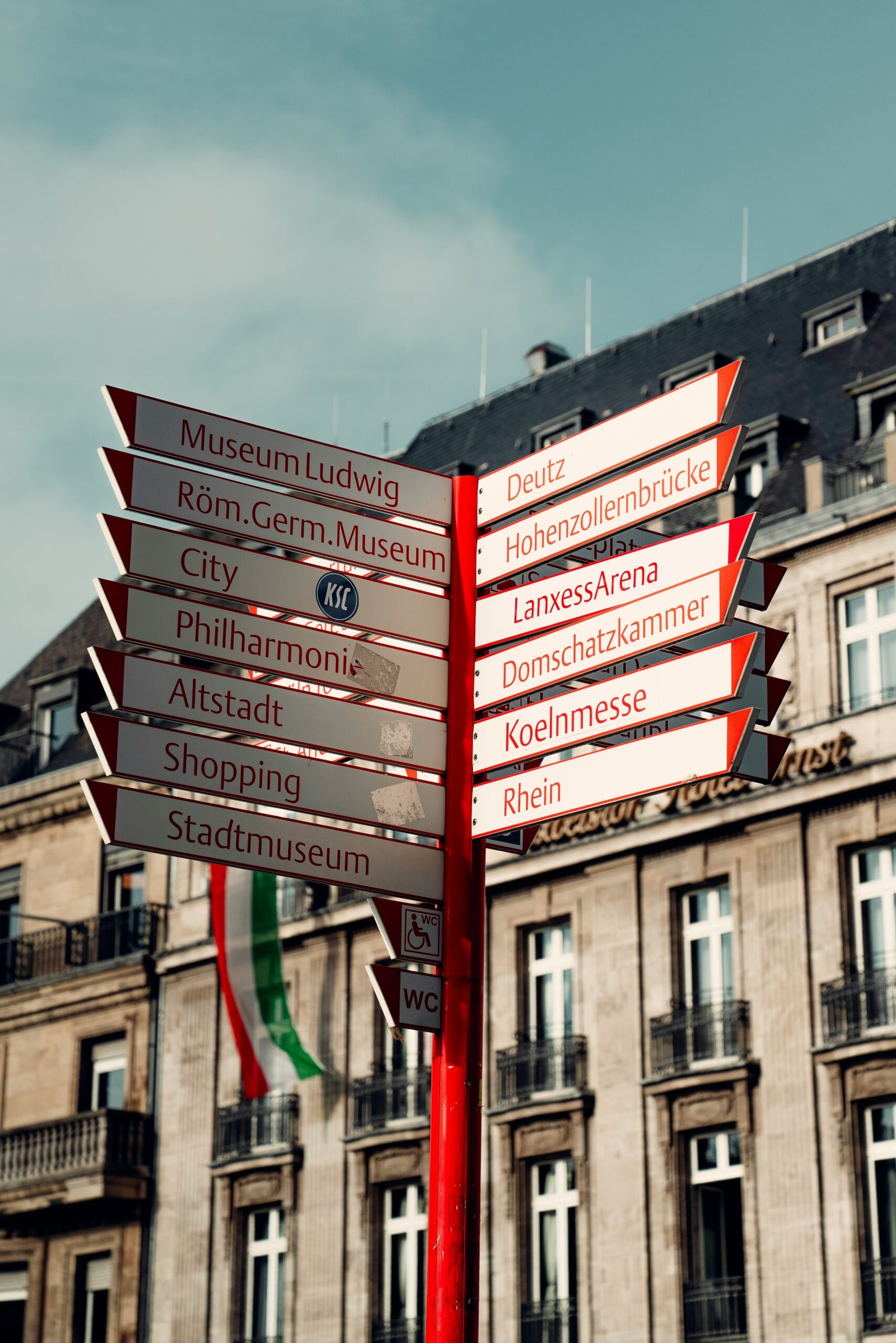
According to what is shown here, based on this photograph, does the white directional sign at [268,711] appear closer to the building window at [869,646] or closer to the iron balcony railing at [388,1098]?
the building window at [869,646]

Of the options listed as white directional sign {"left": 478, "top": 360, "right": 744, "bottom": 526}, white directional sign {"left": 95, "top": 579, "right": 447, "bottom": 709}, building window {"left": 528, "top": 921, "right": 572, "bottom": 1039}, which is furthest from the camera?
building window {"left": 528, "top": 921, "right": 572, "bottom": 1039}

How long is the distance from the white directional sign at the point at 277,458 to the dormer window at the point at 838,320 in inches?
1136

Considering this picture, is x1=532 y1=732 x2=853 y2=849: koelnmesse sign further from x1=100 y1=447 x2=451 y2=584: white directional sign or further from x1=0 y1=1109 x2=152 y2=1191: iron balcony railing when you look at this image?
x1=100 y1=447 x2=451 y2=584: white directional sign

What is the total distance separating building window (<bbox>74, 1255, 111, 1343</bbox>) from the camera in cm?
3919

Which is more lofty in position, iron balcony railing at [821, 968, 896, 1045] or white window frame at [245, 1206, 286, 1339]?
iron balcony railing at [821, 968, 896, 1045]

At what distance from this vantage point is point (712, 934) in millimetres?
31172

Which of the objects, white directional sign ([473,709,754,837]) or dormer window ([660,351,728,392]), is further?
dormer window ([660,351,728,392])

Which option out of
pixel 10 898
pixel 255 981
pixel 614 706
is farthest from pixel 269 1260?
pixel 614 706

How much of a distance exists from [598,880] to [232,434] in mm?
23083

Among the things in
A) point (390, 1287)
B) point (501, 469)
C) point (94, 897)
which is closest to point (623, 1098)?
point (390, 1287)

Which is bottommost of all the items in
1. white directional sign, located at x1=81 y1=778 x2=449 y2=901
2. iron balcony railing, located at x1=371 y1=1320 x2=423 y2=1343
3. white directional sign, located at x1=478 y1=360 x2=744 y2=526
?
iron balcony railing, located at x1=371 y1=1320 x2=423 y2=1343

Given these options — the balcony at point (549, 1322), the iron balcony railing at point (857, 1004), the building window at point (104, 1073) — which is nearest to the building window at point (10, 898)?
the building window at point (104, 1073)

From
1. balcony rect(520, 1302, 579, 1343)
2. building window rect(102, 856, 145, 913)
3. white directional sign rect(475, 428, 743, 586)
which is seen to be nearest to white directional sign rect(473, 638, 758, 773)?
white directional sign rect(475, 428, 743, 586)

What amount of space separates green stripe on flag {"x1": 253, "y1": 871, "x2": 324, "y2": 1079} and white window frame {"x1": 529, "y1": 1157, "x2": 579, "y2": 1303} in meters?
5.31
